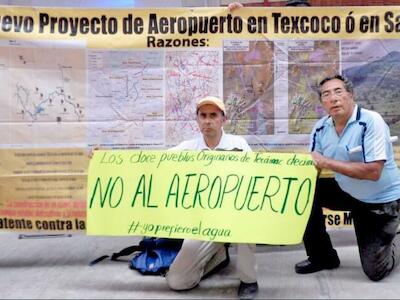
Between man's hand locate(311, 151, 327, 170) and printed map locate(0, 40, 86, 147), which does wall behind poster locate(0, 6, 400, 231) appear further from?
man's hand locate(311, 151, 327, 170)

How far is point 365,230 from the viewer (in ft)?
13.9

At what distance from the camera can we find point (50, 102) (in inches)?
187

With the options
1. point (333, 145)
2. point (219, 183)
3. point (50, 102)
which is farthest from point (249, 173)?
point (50, 102)

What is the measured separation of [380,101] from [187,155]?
1.92 metres

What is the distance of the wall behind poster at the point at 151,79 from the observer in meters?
4.71

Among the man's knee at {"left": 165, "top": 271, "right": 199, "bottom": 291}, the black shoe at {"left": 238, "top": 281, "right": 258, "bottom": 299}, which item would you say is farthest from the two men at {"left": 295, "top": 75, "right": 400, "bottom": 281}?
the man's knee at {"left": 165, "top": 271, "right": 199, "bottom": 291}

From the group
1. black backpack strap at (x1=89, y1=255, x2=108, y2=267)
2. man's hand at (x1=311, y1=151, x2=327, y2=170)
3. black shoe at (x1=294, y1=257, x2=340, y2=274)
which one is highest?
man's hand at (x1=311, y1=151, x2=327, y2=170)

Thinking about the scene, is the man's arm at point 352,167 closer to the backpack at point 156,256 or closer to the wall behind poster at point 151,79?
the wall behind poster at point 151,79

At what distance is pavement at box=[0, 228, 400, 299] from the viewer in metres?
3.96

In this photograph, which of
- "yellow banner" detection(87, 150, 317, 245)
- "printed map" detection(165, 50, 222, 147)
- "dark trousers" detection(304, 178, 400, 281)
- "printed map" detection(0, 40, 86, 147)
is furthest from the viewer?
"printed map" detection(165, 50, 222, 147)

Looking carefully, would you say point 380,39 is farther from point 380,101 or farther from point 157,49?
point 157,49

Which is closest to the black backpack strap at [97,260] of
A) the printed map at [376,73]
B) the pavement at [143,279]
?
the pavement at [143,279]

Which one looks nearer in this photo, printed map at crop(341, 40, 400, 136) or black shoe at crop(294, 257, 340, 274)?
black shoe at crop(294, 257, 340, 274)

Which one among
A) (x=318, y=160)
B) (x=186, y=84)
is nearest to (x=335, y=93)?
(x=318, y=160)
